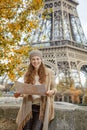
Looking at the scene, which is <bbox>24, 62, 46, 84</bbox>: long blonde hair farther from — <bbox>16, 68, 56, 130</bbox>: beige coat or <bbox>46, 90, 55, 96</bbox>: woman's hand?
<bbox>46, 90, 55, 96</bbox>: woman's hand

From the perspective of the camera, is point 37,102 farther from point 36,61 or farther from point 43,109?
point 36,61

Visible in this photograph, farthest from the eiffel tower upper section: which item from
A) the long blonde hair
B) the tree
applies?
the long blonde hair

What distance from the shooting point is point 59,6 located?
50750mm

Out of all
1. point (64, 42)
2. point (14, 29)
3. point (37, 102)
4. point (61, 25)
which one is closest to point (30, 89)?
point (37, 102)

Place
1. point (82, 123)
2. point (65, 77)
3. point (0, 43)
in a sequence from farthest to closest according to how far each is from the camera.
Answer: point (65, 77) < point (0, 43) < point (82, 123)

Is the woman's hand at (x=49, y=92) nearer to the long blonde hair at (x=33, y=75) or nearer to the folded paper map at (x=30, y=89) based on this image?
the folded paper map at (x=30, y=89)

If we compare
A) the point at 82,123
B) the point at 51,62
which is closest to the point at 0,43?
the point at 82,123

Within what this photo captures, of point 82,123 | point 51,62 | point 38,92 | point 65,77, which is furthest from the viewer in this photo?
point 65,77

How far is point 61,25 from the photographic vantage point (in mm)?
52125

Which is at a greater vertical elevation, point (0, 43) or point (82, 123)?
point (0, 43)

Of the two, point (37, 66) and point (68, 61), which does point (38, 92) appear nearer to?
point (37, 66)

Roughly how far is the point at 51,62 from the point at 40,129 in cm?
4058

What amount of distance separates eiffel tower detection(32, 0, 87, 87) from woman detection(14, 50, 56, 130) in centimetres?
3982

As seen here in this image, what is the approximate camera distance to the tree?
811cm
